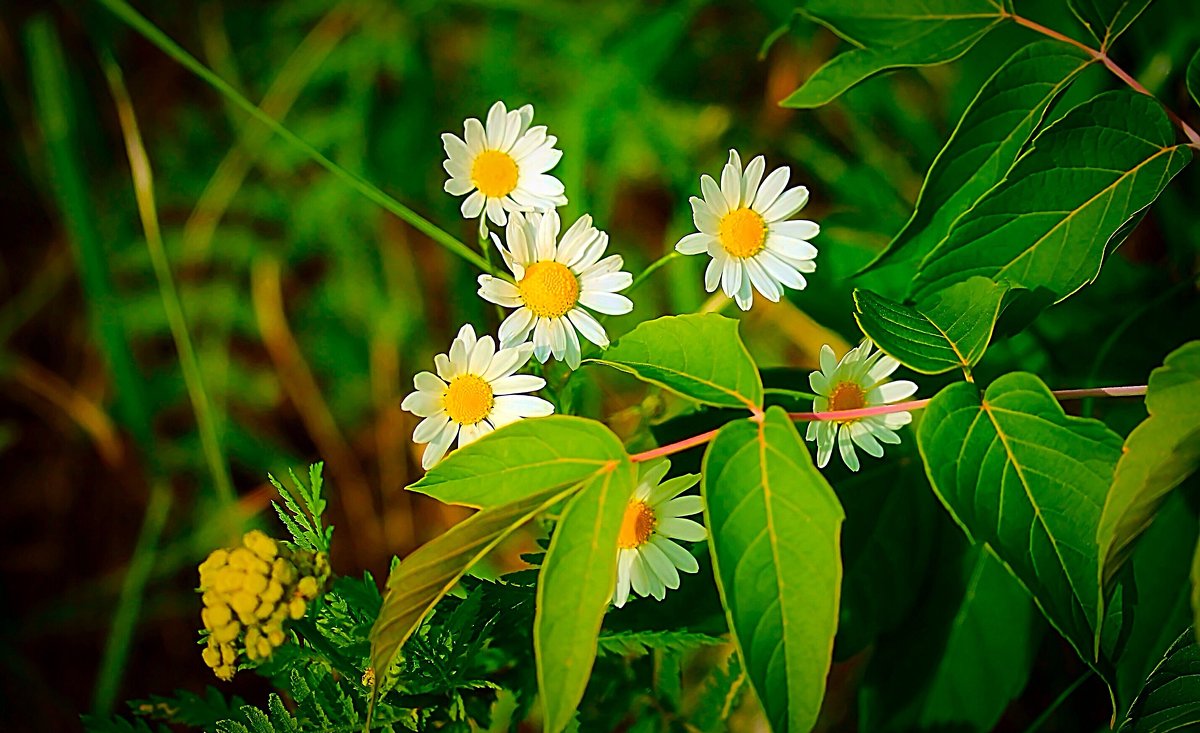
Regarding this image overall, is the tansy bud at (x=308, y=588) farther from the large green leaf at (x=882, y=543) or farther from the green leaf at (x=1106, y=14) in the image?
the green leaf at (x=1106, y=14)

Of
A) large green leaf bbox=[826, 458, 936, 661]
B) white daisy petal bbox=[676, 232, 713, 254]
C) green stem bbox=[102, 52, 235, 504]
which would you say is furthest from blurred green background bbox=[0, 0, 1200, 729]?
white daisy petal bbox=[676, 232, 713, 254]

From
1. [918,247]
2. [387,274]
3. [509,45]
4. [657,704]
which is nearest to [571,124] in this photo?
[509,45]

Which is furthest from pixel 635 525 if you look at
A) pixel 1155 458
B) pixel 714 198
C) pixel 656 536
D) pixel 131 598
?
pixel 131 598

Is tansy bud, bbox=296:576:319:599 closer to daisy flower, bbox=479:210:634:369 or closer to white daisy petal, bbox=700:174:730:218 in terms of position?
daisy flower, bbox=479:210:634:369

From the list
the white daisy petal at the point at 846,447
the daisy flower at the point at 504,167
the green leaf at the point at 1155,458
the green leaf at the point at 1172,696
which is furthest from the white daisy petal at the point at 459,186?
the green leaf at the point at 1172,696

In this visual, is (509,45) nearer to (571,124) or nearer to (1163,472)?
(571,124)

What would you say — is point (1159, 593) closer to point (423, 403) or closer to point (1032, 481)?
point (1032, 481)
